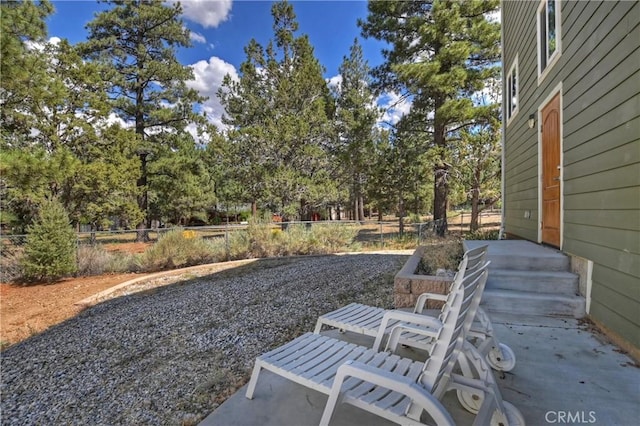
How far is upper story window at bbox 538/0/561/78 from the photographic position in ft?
12.7

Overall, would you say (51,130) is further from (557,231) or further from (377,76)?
(557,231)

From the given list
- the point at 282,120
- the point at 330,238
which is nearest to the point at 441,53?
the point at 282,120

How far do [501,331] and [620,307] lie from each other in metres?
0.83

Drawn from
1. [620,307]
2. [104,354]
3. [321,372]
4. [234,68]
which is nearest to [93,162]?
[234,68]

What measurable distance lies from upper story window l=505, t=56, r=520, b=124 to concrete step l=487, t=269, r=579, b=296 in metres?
4.14

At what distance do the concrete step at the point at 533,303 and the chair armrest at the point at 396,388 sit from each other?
231cm

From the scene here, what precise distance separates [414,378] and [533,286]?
2.46m

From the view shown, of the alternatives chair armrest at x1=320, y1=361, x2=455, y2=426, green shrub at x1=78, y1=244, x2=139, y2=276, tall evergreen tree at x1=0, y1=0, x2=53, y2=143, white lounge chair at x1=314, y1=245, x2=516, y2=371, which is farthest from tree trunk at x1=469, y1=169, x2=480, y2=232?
tall evergreen tree at x1=0, y1=0, x2=53, y2=143

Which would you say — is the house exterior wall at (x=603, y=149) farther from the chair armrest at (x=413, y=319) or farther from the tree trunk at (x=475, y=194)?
the tree trunk at (x=475, y=194)

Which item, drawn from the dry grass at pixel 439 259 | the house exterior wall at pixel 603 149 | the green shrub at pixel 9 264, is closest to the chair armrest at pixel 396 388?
the house exterior wall at pixel 603 149

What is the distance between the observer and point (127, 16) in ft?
44.3

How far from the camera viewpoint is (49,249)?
6906 millimetres

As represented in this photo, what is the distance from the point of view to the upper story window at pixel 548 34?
3.87m

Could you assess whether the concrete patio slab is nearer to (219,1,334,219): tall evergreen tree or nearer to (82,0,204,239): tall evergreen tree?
(219,1,334,219): tall evergreen tree
